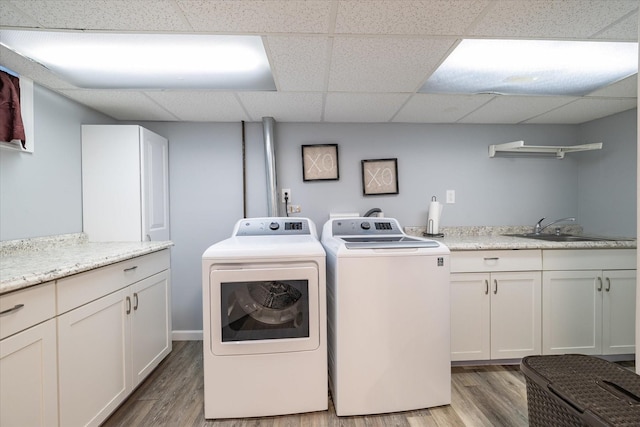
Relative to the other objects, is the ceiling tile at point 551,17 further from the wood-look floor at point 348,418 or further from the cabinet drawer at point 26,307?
the cabinet drawer at point 26,307

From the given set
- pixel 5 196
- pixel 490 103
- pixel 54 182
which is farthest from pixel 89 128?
pixel 490 103

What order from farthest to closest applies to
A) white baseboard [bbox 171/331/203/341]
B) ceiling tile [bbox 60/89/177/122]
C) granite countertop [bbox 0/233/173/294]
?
white baseboard [bbox 171/331/203/341]
ceiling tile [bbox 60/89/177/122]
granite countertop [bbox 0/233/173/294]

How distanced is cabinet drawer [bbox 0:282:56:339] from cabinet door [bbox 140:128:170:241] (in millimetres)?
1079

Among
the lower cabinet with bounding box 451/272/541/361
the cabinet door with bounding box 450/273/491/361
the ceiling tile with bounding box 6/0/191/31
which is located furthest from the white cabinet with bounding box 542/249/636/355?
the ceiling tile with bounding box 6/0/191/31

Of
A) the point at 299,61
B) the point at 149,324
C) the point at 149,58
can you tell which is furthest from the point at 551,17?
the point at 149,324

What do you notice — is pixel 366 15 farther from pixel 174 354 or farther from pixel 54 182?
pixel 174 354

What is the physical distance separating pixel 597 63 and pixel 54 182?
11.9 feet

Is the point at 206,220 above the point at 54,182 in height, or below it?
below

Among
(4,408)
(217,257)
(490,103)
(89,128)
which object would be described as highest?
(490,103)

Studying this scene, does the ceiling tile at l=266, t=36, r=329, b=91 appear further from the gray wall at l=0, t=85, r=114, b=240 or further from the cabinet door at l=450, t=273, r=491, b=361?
the cabinet door at l=450, t=273, r=491, b=361

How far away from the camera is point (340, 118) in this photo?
255cm

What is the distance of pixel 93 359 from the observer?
1406mm

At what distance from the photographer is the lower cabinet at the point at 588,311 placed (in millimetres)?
2107

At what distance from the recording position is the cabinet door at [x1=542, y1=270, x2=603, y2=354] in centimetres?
211
